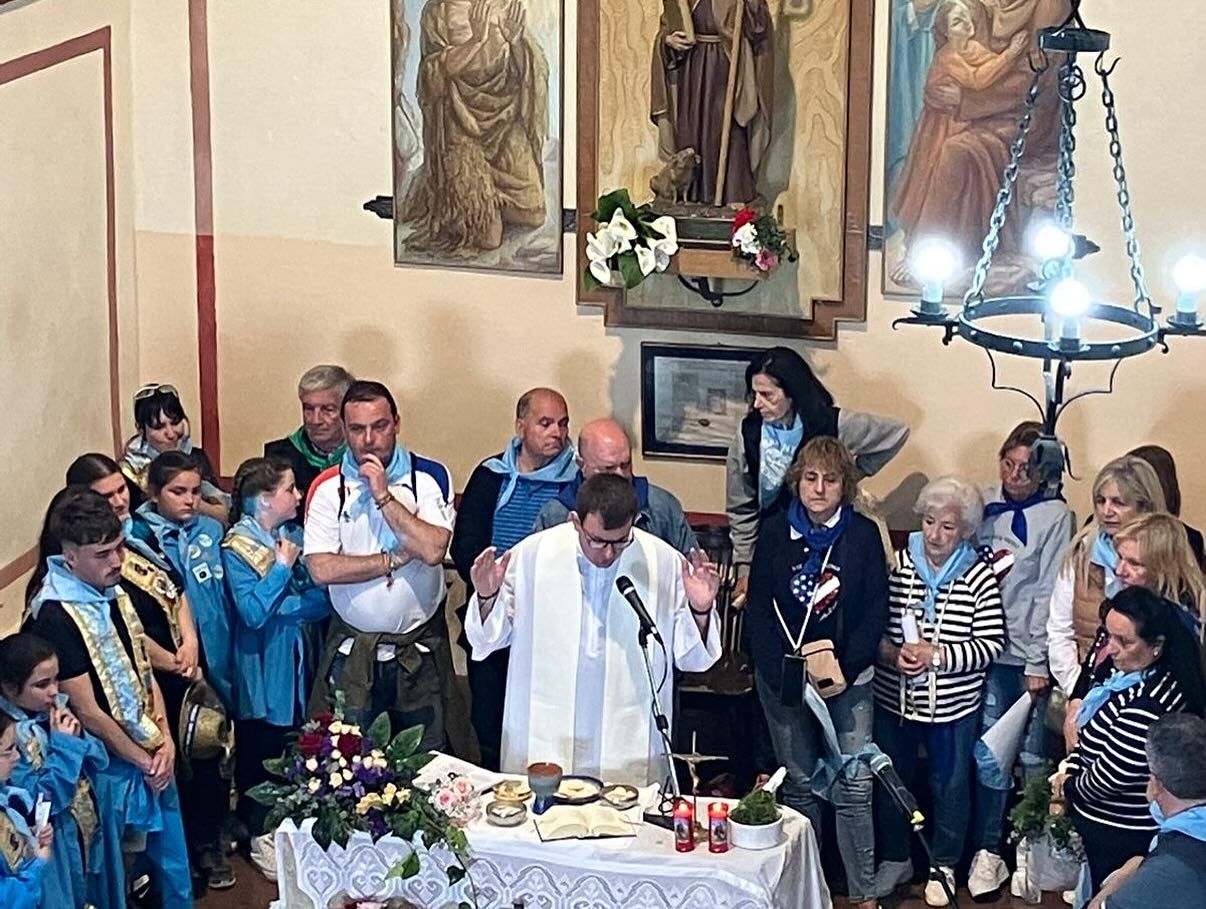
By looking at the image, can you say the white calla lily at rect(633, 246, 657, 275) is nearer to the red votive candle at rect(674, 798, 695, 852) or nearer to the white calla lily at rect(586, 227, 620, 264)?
the white calla lily at rect(586, 227, 620, 264)

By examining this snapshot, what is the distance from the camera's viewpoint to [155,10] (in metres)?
8.65

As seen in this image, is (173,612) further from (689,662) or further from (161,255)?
(161,255)

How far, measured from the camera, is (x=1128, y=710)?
6.25 meters

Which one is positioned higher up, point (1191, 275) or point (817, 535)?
point (1191, 275)

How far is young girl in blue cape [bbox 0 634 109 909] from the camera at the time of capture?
240 inches

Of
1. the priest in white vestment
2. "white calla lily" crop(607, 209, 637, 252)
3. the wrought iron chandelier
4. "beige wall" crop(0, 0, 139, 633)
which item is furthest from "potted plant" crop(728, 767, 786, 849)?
"beige wall" crop(0, 0, 139, 633)

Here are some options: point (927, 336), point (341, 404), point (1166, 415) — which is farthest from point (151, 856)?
point (1166, 415)

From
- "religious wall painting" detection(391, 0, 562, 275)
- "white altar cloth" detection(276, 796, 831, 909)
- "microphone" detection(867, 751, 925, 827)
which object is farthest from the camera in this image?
"religious wall painting" detection(391, 0, 562, 275)

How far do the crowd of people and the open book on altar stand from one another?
51 cm

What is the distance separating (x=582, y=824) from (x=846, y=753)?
1.42 metres

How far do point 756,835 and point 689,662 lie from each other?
2.66ft

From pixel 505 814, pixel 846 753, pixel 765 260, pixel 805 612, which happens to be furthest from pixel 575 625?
pixel 765 260

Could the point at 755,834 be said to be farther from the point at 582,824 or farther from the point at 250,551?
the point at 250,551

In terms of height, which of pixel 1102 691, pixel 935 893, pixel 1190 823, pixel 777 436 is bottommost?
pixel 935 893
